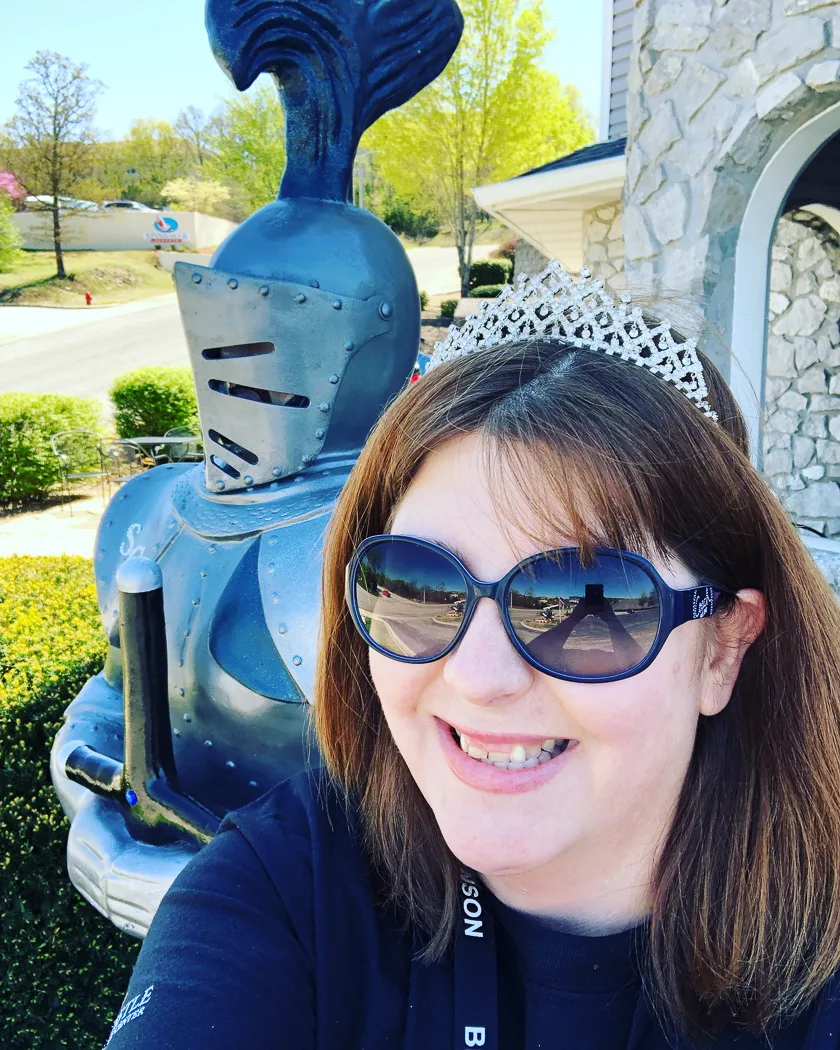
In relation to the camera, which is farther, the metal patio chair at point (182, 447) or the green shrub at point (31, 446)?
the metal patio chair at point (182, 447)

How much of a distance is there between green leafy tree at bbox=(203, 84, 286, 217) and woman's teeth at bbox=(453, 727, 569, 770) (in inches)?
1148

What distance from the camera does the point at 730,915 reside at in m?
1.06

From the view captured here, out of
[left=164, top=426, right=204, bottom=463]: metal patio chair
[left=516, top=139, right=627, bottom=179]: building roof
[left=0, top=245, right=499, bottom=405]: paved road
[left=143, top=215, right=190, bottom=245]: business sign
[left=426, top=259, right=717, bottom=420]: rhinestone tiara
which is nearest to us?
[left=426, top=259, right=717, bottom=420]: rhinestone tiara

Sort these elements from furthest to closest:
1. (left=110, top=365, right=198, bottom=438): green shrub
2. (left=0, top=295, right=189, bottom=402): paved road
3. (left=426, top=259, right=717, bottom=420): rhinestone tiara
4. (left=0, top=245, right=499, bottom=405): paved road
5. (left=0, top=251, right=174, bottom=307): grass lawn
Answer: (left=0, top=251, right=174, bottom=307): grass lawn, (left=0, top=245, right=499, bottom=405): paved road, (left=0, top=295, right=189, bottom=402): paved road, (left=110, top=365, right=198, bottom=438): green shrub, (left=426, top=259, right=717, bottom=420): rhinestone tiara

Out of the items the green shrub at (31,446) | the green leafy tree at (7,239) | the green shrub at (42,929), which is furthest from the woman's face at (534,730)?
the green leafy tree at (7,239)

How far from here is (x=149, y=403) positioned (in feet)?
41.7

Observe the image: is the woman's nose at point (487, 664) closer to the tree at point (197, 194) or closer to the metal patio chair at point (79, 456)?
the metal patio chair at point (79, 456)

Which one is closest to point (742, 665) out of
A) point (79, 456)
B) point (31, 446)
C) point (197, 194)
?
point (31, 446)

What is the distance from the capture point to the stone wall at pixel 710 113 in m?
3.48

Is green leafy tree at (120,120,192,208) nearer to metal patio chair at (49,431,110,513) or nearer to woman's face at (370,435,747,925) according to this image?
metal patio chair at (49,431,110,513)

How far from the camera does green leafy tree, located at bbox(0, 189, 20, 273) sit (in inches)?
1246

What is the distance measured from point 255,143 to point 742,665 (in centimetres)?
3043

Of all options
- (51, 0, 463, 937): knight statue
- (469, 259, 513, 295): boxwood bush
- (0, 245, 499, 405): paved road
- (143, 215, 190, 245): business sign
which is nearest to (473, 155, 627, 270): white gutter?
(51, 0, 463, 937): knight statue

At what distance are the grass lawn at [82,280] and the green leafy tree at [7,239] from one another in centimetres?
64
